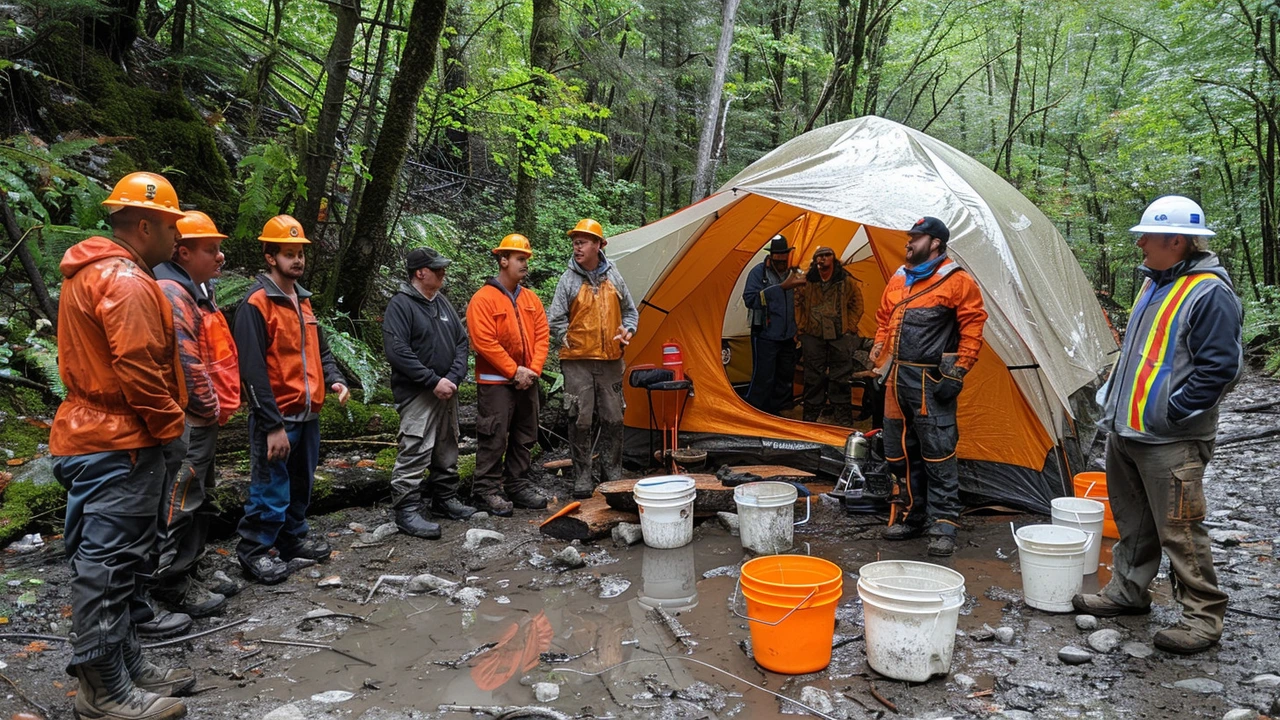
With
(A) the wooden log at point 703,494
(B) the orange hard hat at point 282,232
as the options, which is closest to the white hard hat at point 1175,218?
(A) the wooden log at point 703,494

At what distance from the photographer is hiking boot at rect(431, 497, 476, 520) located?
17.2 feet

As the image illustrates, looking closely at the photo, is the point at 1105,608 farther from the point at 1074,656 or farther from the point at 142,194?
the point at 142,194

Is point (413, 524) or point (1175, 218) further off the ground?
point (1175, 218)

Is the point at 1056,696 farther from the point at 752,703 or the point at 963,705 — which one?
the point at 752,703

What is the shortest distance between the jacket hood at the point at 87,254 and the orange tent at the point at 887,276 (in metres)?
4.05

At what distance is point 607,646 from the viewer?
11.2 feet

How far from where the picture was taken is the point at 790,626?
3045mm

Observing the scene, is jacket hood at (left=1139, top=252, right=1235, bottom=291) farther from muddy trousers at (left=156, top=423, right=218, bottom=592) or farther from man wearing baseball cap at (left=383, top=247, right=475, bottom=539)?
muddy trousers at (left=156, top=423, right=218, bottom=592)

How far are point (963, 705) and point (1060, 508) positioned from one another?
1.74 metres

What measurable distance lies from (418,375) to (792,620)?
2847 millimetres

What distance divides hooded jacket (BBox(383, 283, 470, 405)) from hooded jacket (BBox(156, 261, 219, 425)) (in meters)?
1.25

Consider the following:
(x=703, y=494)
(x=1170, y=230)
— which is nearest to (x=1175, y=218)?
(x=1170, y=230)

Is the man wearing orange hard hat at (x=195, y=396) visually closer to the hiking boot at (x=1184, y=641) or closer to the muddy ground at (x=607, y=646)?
the muddy ground at (x=607, y=646)

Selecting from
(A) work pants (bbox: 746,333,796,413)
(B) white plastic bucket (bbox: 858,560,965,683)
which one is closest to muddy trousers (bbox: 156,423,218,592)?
(B) white plastic bucket (bbox: 858,560,965,683)
